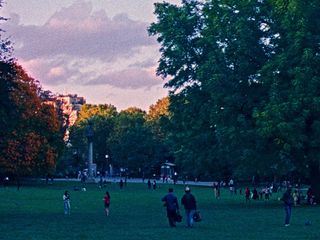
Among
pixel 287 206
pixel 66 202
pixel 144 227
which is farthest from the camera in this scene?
pixel 66 202

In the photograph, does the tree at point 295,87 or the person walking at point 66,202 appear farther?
the tree at point 295,87

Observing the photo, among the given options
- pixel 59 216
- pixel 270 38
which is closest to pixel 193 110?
pixel 270 38

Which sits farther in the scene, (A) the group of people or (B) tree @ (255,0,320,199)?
(B) tree @ (255,0,320,199)

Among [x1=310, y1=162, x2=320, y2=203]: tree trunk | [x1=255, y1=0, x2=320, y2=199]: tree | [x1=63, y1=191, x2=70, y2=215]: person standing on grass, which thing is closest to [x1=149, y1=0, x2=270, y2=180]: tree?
[x1=255, y1=0, x2=320, y2=199]: tree

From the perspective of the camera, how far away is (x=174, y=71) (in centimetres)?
6656

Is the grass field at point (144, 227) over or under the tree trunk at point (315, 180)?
under

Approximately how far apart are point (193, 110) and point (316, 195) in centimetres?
1071

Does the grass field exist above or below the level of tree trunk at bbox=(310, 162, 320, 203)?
below

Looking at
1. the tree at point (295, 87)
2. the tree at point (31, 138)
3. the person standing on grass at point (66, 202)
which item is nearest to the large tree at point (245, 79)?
the tree at point (295, 87)

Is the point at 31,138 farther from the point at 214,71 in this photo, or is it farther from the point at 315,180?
the point at 315,180

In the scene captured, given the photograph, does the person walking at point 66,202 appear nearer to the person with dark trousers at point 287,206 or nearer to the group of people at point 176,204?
the group of people at point 176,204

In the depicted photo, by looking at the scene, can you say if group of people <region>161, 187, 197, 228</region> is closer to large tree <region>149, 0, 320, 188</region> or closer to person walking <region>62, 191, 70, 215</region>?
person walking <region>62, 191, 70, 215</region>

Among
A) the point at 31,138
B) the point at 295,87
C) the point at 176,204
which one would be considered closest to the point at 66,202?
the point at 176,204

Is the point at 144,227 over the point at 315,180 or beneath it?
beneath
